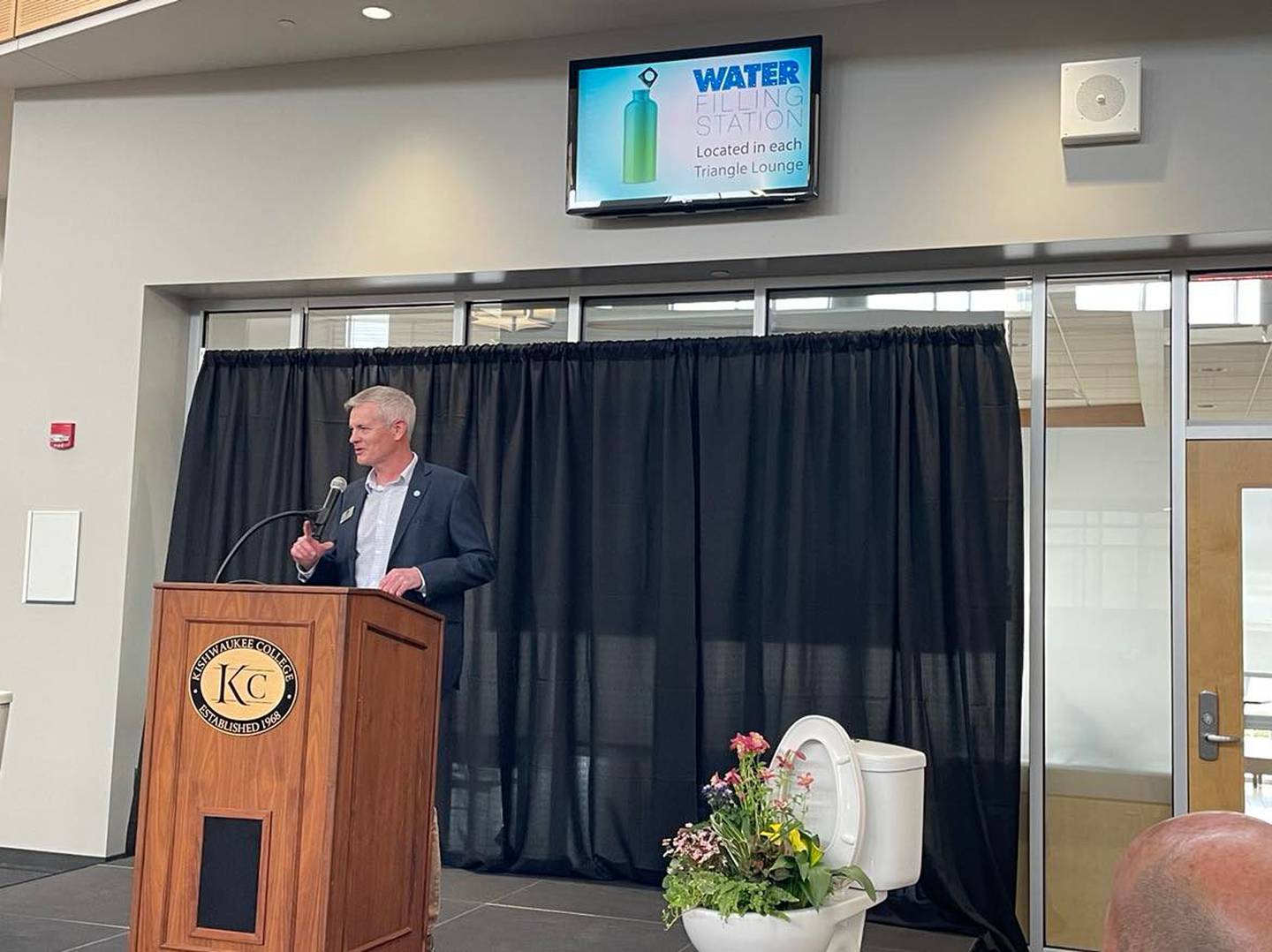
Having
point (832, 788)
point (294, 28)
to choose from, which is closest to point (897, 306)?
point (832, 788)

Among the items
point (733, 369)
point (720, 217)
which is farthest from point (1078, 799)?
point (720, 217)

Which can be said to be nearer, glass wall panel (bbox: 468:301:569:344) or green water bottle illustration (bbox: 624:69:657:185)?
green water bottle illustration (bbox: 624:69:657:185)

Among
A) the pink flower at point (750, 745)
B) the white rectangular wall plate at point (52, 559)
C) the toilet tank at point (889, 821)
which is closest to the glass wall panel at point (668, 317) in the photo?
the pink flower at point (750, 745)

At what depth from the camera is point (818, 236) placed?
501 centimetres

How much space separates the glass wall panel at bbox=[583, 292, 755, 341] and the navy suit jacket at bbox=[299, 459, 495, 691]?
1727 millimetres

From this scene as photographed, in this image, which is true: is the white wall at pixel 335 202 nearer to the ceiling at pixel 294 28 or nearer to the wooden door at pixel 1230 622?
the ceiling at pixel 294 28

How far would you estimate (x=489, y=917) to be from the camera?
15.5ft

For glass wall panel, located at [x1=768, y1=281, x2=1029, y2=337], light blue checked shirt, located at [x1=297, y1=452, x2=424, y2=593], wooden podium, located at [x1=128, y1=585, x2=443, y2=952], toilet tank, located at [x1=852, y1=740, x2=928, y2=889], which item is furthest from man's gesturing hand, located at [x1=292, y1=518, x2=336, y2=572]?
glass wall panel, located at [x1=768, y1=281, x2=1029, y2=337]

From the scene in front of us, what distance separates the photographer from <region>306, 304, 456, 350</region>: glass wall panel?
5922 mm

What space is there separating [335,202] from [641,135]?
1.39m

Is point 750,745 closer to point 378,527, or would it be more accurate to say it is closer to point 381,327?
point 378,527

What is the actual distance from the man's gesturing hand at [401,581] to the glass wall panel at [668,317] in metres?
2.17

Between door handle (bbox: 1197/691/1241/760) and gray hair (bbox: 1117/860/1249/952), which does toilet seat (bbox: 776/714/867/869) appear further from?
gray hair (bbox: 1117/860/1249/952)

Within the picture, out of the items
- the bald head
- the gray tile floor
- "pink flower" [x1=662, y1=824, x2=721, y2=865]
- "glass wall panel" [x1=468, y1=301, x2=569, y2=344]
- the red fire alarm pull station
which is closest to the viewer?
the bald head
